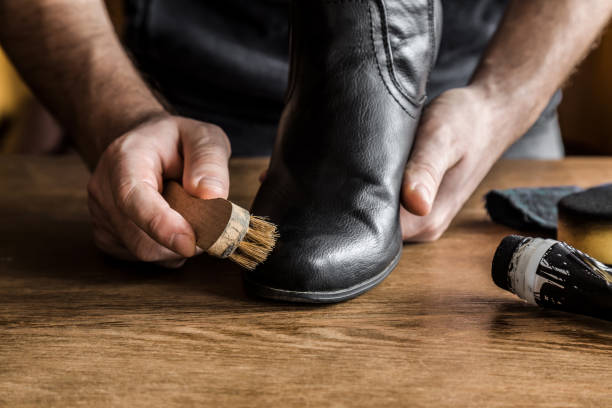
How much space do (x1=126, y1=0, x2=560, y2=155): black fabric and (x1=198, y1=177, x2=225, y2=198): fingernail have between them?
0.47m

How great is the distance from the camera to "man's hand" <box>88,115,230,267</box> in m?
0.48

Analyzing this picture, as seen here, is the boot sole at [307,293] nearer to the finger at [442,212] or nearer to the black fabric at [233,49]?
the finger at [442,212]

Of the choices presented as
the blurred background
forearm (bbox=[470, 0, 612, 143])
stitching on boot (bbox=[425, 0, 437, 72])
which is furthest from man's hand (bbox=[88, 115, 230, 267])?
the blurred background

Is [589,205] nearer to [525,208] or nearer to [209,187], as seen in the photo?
[525,208]

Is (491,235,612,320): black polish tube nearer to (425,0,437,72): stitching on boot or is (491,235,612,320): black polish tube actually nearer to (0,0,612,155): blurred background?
(425,0,437,72): stitching on boot

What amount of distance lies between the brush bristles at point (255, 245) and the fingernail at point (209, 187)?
0.06 metres

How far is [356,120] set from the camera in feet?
1.83

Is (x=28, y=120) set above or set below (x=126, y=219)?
below

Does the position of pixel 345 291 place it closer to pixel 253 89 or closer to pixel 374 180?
pixel 374 180

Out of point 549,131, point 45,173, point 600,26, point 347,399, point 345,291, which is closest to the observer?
point 347,399

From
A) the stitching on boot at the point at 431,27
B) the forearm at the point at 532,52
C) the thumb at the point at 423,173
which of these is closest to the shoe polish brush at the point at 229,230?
the thumb at the point at 423,173

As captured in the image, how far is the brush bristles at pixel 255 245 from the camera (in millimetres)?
462

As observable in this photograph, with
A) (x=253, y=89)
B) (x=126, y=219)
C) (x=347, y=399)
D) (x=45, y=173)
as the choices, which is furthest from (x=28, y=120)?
(x=347, y=399)

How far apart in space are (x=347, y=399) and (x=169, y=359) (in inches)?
4.9
